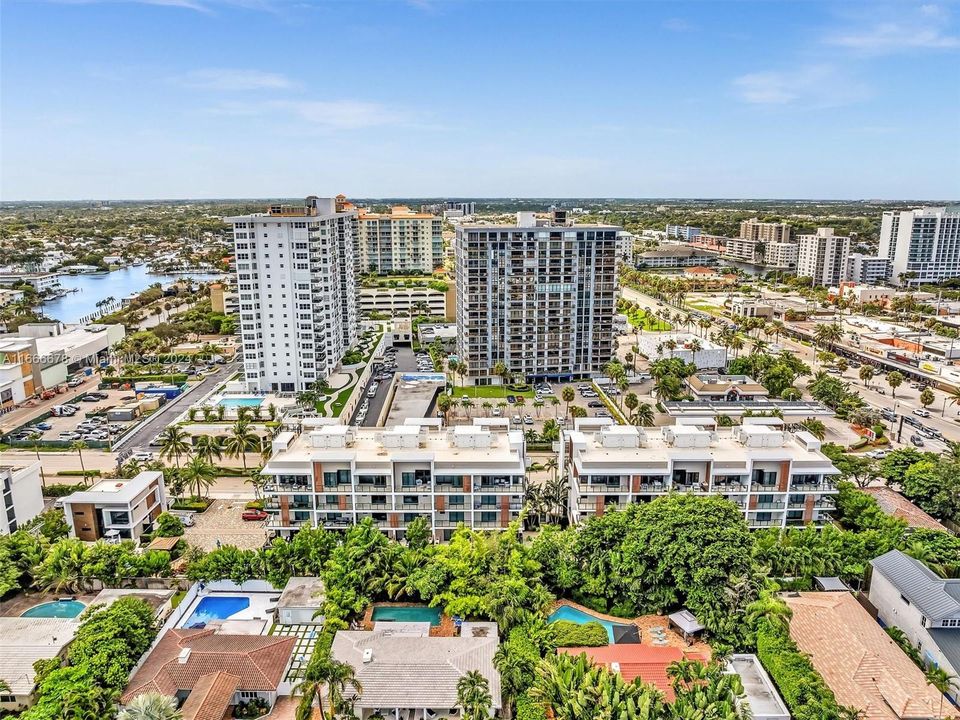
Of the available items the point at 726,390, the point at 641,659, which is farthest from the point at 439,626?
the point at 726,390

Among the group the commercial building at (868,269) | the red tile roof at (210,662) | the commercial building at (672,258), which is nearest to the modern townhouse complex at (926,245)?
the commercial building at (868,269)

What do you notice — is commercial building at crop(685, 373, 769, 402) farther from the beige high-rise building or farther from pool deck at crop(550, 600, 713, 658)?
the beige high-rise building

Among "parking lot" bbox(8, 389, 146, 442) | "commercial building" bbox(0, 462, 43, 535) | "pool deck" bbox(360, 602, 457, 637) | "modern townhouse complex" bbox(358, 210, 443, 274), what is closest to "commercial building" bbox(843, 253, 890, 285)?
"modern townhouse complex" bbox(358, 210, 443, 274)

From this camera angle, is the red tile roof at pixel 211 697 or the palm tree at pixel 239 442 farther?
the palm tree at pixel 239 442

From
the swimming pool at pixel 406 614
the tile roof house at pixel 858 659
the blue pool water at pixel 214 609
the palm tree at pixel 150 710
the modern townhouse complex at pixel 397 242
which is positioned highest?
the modern townhouse complex at pixel 397 242

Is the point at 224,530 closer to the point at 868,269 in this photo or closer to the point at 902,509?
the point at 902,509

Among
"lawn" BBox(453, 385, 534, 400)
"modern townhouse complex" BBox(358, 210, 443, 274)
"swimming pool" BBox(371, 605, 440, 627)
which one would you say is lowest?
"lawn" BBox(453, 385, 534, 400)

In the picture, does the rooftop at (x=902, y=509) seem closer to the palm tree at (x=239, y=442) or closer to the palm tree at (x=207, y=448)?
the palm tree at (x=239, y=442)
